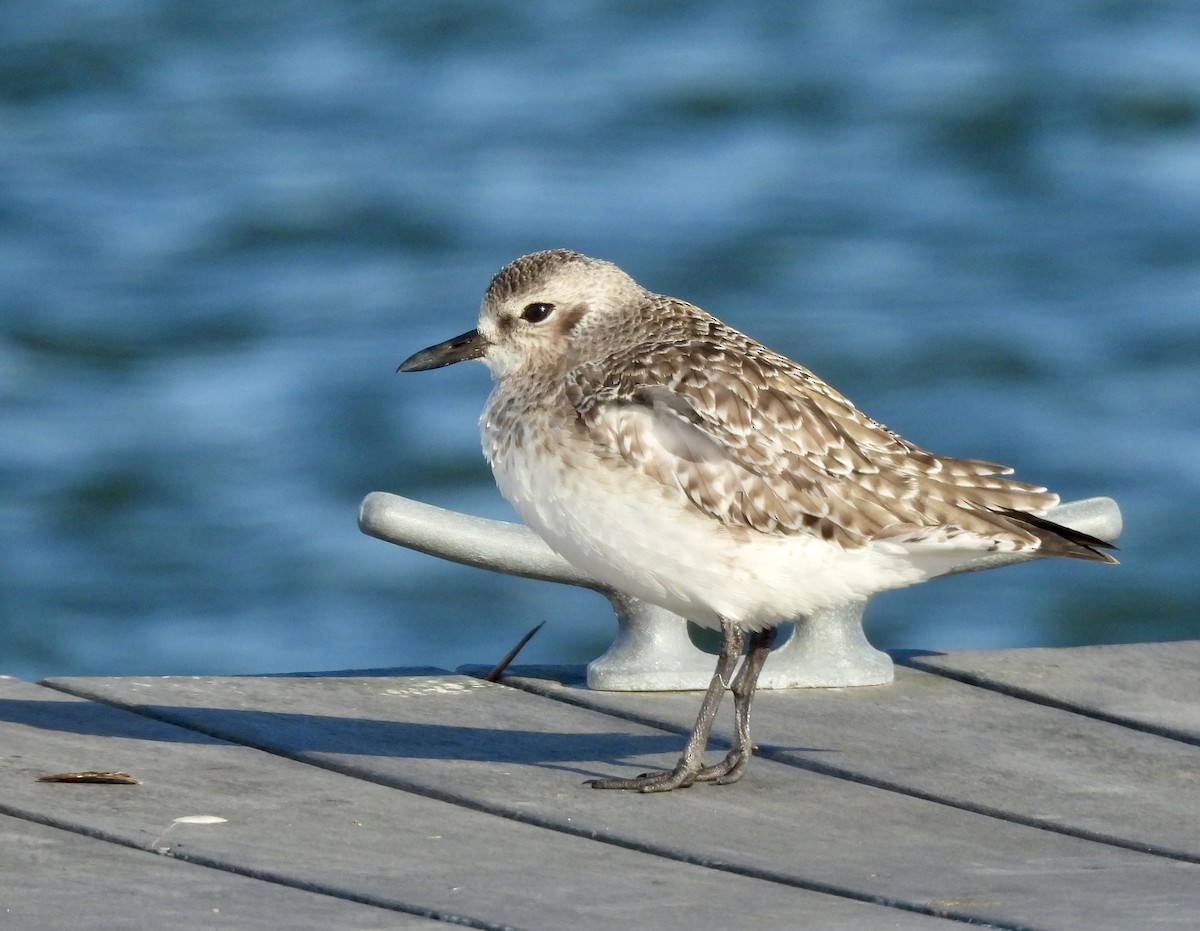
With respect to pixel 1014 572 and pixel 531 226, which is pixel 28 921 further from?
pixel 531 226

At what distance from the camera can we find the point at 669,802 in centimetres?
421

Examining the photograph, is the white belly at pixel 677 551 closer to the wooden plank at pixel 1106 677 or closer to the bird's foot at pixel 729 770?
the bird's foot at pixel 729 770

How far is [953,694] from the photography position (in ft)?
16.6

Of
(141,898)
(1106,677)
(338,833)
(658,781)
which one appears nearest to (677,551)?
(658,781)

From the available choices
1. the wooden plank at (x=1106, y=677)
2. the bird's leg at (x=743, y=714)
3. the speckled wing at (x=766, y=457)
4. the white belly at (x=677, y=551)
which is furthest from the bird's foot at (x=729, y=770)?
the wooden plank at (x=1106, y=677)

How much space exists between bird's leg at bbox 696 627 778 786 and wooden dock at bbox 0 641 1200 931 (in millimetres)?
45

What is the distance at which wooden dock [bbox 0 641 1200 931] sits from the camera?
3.36 meters

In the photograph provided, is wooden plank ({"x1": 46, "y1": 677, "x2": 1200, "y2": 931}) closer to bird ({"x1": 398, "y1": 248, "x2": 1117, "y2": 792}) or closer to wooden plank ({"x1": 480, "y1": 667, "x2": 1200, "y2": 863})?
wooden plank ({"x1": 480, "y1": 667, "x2": 1200, "y2": 863})

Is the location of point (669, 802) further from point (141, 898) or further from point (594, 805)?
point (141, 898)

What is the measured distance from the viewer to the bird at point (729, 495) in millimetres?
4449

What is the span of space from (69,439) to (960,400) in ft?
18.5

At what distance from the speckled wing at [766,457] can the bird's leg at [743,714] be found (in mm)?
368

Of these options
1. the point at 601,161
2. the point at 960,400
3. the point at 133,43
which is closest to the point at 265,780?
the point at 960,400

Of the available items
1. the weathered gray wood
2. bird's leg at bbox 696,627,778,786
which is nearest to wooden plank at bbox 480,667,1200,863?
bird's leg at bbox 696,627,778,786
